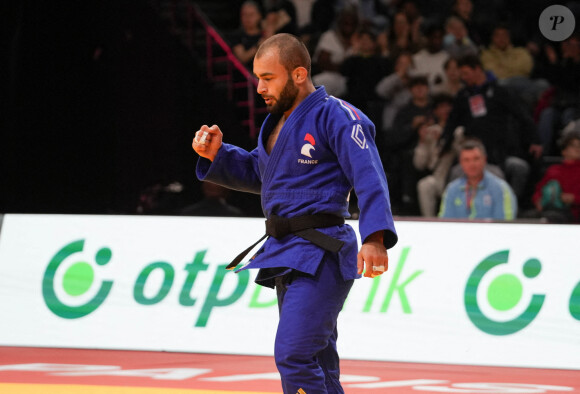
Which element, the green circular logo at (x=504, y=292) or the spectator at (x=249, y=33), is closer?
the green circular logo at (x=504, y=292)

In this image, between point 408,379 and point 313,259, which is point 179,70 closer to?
point 408,379

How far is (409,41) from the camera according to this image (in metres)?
8.59

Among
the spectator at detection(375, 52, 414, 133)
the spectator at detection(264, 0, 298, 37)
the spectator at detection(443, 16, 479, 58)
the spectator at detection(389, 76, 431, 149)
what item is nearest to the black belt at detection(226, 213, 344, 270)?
the spectator at detection(389, 76, 431, 149)

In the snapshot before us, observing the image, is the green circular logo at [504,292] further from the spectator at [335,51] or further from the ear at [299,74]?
the spectator at [335,51]

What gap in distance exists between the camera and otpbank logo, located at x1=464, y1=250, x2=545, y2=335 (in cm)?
509

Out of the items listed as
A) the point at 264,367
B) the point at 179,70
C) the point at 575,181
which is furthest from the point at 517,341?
the point at 179,70

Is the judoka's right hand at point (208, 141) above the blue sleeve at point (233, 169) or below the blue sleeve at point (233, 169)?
above

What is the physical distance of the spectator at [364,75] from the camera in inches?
325

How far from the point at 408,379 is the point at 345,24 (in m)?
5.04

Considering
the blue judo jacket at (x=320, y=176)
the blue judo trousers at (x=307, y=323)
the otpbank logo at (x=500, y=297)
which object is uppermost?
the blue judo jacket at (x=320, y=176)

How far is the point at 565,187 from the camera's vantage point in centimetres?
709

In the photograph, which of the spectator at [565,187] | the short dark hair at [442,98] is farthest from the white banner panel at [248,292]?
the short dark hair at [442,98]

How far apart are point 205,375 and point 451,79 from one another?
4.68 meters

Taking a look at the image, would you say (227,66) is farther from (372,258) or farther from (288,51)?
(372,258)
